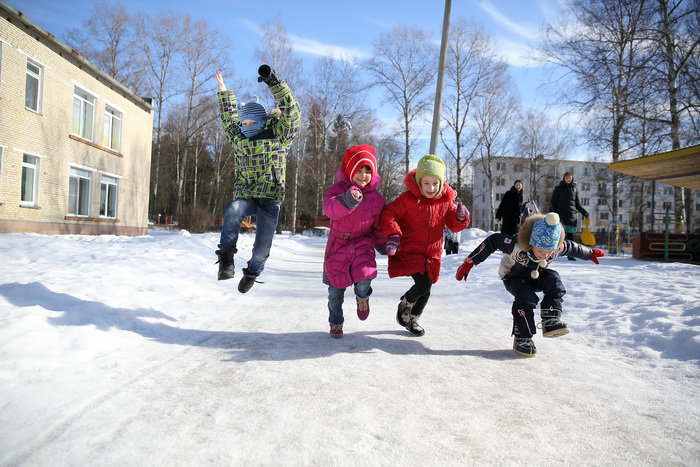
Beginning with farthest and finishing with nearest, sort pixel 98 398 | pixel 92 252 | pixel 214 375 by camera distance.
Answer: pixel 92 252 → pixel 214 375 → pixel 98 398

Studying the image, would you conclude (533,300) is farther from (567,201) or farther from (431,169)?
(567,201)

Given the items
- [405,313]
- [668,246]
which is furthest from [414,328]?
[668,246]

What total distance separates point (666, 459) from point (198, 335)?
11.1ft

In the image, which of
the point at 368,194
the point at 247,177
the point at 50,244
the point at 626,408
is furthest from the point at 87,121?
the point at 626,408

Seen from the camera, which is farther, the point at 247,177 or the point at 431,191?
the point at 247,177

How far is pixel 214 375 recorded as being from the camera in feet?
8.65

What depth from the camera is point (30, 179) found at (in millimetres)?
14023

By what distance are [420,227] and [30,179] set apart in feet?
51.6

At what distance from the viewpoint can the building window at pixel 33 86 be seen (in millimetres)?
13484

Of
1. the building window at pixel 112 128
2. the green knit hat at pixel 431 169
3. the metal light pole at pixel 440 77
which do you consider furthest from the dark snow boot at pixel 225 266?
the building window at pixel 112 128

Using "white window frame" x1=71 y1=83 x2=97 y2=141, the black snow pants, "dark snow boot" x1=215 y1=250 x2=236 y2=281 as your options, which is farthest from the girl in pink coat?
"white window frame" x1=71 y1=83 x2=97 y2=141

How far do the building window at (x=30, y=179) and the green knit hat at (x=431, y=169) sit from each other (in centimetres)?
1522

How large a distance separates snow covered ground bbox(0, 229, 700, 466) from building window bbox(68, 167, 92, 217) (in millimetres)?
13075

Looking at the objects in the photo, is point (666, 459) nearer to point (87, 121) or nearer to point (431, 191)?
point (431, 191)
